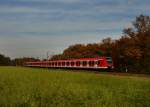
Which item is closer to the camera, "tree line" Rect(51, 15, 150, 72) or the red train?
the red train

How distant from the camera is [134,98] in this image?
18047mm

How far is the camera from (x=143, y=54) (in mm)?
74500

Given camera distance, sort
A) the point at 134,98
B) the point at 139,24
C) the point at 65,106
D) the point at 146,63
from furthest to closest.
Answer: the point at 139,24, the point at 146,63, the point at 134,98, the point at 65,106

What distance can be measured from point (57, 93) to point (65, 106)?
3.59 metres

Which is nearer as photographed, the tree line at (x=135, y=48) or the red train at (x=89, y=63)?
the red train at (x=89, y=63)

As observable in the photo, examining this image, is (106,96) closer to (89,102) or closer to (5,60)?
(89,102)

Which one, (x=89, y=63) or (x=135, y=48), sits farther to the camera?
(x=135, y=48)

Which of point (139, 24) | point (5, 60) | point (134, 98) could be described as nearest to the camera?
point (134, 98)

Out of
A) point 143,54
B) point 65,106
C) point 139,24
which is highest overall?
point 139,24

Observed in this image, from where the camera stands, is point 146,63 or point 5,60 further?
point 5,60

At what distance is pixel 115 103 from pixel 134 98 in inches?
79.5

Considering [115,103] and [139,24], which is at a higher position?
[139,24]

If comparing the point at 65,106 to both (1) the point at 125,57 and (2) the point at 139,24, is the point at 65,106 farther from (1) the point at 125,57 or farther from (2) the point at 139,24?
(2) the point at 139,24

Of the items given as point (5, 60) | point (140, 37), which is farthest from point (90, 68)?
point (5, 60)
